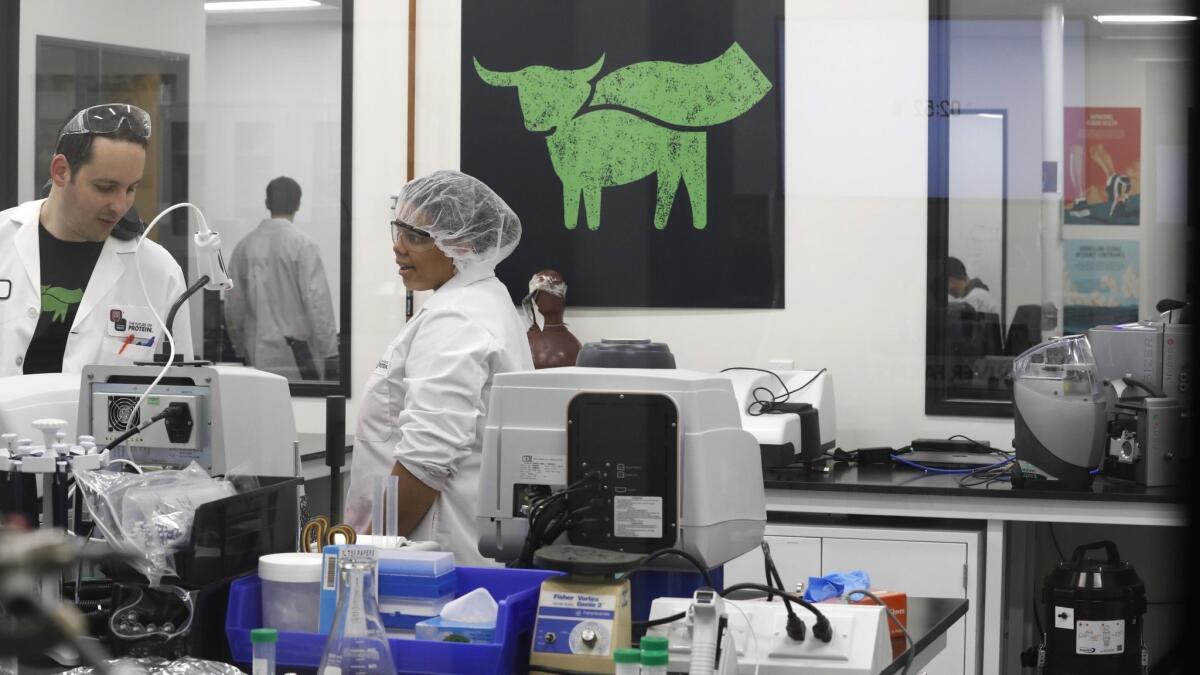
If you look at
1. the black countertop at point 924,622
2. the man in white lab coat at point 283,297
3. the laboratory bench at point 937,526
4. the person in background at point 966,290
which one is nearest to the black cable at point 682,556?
the black countertop at point 924,622

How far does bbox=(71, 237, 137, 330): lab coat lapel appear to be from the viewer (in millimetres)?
2561

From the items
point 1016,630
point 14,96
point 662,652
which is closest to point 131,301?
point 662,652

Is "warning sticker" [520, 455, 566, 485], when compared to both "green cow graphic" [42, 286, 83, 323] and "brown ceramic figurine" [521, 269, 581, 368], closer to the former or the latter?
"green cow graphic" [42, 286, 83, 323]

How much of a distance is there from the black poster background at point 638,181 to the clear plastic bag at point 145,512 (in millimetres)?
2617

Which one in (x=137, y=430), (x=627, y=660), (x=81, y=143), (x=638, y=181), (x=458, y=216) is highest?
(x=638, y=181)

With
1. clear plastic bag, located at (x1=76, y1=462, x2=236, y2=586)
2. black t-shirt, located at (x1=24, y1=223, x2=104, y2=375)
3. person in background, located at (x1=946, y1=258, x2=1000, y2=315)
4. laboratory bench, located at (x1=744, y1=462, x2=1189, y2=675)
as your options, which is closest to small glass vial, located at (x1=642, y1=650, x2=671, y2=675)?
clear plastic bag, located at (x1=76, y1=462, x2=236, y2=586)

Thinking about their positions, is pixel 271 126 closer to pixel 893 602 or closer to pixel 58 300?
pixel 58 300

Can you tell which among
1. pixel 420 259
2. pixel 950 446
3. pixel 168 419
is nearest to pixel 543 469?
pixel 168 419

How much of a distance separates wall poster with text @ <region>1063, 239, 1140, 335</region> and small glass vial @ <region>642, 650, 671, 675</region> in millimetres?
2823

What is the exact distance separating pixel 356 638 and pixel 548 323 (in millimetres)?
2673

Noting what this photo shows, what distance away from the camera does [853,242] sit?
3.95 meters

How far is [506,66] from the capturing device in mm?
4301

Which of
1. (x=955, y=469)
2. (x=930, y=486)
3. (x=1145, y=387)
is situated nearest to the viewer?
(x=930, y=486)

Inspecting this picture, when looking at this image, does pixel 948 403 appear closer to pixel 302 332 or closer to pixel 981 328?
pixel 981 328
